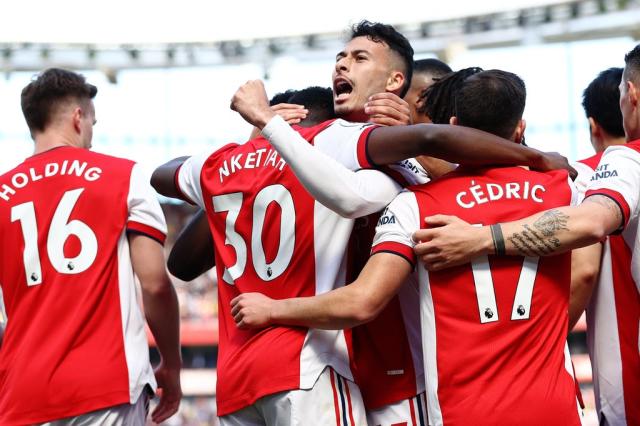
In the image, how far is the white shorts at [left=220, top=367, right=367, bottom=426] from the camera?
3832mm

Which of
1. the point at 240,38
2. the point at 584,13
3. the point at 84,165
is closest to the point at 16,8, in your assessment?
the point at 240,38

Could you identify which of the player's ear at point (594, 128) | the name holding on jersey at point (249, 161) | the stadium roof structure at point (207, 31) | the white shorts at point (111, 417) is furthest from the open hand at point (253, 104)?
the stadium roof structure at point (207, 31)

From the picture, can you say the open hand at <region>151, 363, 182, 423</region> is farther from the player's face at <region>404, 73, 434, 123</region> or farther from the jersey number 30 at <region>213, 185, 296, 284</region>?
the player's face at <region>404, 73, 434, 123</region>

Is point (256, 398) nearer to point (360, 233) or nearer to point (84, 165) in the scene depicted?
point (360, 233)

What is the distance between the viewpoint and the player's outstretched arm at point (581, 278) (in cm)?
414

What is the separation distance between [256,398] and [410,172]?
1.09 meters

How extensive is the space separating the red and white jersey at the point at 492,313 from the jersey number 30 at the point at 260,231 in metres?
0.42

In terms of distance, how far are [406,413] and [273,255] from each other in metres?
0.84

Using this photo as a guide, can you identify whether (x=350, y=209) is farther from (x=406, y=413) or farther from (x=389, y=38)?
(x=389, y=38)

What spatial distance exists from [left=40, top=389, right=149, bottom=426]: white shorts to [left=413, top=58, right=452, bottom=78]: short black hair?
7.35 feet

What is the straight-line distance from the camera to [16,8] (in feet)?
102

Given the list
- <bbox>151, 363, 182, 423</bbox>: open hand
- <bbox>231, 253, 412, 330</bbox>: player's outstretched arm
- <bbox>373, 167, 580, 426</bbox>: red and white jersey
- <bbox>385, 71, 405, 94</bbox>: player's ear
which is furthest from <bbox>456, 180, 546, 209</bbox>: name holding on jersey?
<bbox>151, 363, 182, 423</bbox>: open hand

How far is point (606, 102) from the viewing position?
15.8ft

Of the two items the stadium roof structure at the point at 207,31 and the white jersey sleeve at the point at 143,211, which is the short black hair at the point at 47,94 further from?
the stadium roof structure at the point at 207,31
